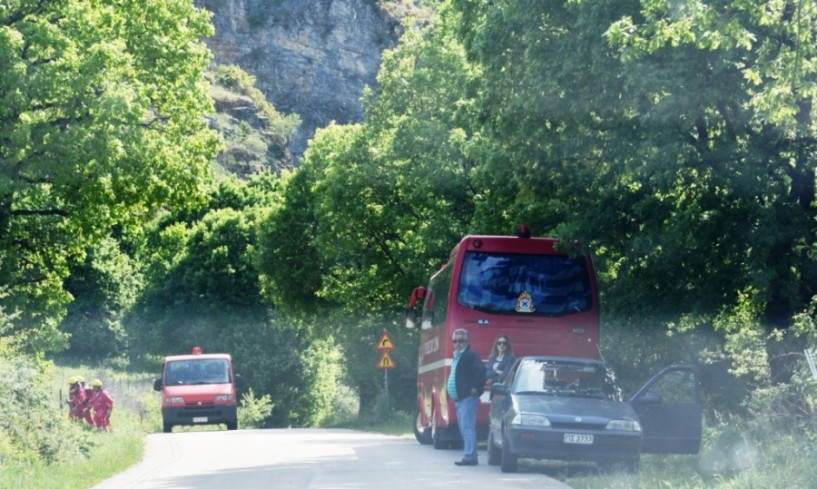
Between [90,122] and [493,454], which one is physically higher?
[90,122]

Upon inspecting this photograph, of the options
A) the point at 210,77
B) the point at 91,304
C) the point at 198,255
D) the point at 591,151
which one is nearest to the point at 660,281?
the point at 591,151

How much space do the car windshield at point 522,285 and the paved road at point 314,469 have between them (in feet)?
8.65

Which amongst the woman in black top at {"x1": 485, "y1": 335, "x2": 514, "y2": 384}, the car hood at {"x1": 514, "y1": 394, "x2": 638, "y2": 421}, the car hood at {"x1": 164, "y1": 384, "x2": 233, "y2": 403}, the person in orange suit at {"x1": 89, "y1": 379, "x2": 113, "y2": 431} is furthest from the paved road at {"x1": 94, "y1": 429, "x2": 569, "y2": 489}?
the car hood at {"x1": 164, "y1": 384, "x2": 233, "y2": 403}

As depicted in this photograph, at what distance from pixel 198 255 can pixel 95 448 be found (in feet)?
171

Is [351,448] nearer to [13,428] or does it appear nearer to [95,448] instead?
[95,448]

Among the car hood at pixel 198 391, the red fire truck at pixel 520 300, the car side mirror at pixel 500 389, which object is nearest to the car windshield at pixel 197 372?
the car hood at pixel 198 391

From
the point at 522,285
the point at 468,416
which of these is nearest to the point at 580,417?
the point at 468,416

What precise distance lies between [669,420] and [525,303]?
210 inches

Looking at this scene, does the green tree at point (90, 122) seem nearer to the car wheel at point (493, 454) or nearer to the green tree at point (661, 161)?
the green tree at point (661, 161)

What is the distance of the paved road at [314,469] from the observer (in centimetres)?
1758

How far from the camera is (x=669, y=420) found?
19.5m

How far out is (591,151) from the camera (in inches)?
979

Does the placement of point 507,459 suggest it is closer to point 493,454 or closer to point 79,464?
point 493,454

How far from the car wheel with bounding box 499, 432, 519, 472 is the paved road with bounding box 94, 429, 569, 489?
0.65 ft
